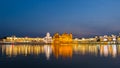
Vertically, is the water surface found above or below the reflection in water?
below

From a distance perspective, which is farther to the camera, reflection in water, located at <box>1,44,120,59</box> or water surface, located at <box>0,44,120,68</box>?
reflection in water, located at <box>1,44,120,59</box>

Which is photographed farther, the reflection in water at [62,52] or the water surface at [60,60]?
the reflection in water at [62,52]

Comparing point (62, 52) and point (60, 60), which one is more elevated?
point (62, 52)

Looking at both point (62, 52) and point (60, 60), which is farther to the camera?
point (62, 52)

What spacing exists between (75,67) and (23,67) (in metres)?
3.22

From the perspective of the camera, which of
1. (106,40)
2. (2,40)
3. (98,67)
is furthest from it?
(2,40)

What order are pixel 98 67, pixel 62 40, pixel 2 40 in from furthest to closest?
pixel 2 40 → pixel 62 40 → pixel 98 67

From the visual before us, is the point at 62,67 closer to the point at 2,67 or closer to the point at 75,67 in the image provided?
the point at 75,67

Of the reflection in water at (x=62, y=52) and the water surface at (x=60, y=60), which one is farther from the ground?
the reflection in water at (x=62, y=52)

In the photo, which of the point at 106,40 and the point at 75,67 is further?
the point at 106,40

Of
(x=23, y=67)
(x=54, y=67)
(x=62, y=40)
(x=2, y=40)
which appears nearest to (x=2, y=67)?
(x=23, y=67)

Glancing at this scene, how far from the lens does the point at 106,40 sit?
429ft

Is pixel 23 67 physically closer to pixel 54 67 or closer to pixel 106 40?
pixel 54 67

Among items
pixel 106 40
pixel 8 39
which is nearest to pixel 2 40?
pixel 8 39
